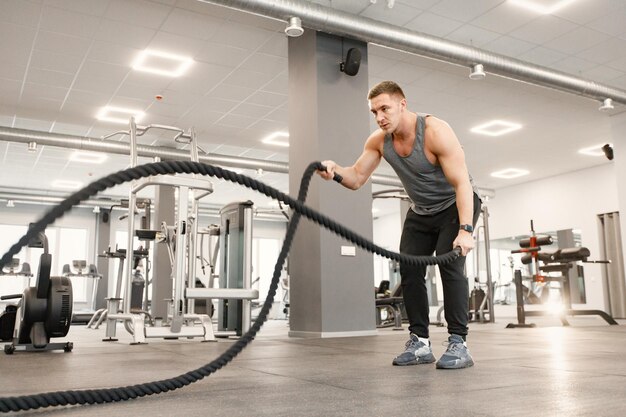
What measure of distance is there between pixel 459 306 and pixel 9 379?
1.86 m

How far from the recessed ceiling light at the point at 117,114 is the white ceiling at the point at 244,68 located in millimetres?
124

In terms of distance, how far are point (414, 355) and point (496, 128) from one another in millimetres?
7751

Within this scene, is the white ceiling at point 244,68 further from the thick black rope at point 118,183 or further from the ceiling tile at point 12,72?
the thick black rope at point 118,183

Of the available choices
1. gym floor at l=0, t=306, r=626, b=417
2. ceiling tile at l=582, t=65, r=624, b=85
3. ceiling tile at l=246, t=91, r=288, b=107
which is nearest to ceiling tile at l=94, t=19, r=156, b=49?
ceiling tile at l=246, t=91, r=288, b=107

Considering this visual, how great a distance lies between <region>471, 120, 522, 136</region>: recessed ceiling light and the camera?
9266 mm

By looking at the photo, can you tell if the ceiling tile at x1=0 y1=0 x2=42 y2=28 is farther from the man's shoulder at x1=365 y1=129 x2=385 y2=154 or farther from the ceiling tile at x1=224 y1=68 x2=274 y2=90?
the man's shoulder at x1=365 y1=129 x2=385 y2=154

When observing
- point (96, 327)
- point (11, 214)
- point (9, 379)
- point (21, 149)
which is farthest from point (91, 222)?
point (9, 379)

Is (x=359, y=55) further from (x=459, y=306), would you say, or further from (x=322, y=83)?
(x=459, y=306)

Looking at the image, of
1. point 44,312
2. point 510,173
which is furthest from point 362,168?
point 510,173

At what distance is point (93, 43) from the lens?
6219mm

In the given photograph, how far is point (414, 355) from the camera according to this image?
99.6 inches

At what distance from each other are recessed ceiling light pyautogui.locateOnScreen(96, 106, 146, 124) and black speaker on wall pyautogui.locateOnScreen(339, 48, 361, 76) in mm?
4026

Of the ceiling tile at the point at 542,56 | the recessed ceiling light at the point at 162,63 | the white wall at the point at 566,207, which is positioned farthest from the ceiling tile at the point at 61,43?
the white wall at the point at 566,207

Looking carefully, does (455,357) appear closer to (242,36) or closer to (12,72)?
(242,36)
